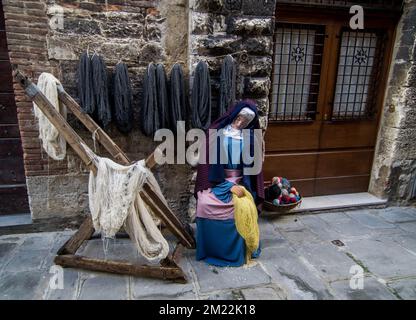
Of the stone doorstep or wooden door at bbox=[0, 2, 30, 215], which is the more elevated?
wooden door at bbox=[0, 2, 30, 215]

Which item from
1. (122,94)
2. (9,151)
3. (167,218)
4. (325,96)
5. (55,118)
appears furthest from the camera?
(325,96)

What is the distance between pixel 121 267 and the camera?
2.63 m

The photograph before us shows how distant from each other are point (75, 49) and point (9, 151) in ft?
4.30

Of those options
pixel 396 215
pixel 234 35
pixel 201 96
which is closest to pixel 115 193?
pixel 201 96

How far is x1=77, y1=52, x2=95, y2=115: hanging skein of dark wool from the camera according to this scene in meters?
2.84

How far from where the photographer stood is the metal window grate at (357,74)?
386 cm

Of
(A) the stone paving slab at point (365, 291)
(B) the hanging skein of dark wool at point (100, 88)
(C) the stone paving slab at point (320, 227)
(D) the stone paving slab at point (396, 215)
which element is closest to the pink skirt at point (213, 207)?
(A) the stone paving slab at point (365, 291)

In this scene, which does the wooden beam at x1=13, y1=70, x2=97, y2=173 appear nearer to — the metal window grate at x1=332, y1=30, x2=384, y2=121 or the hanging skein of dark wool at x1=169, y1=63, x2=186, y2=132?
the hanging skein of dark wool at x1=169, y1=63, x2=186, y2=132

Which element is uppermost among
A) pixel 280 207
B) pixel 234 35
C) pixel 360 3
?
pixel 360 3

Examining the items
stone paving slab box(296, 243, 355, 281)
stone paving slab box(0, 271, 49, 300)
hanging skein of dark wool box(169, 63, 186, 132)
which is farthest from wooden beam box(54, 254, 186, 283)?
hanging skein of dark wool box(169, 63, 186, 132)

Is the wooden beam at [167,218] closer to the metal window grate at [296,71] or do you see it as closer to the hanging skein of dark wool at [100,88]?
the hanging skein of dark wool at [100,88]

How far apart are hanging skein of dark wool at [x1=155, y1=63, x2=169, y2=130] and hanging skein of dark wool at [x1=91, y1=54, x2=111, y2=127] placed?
1.54 ft

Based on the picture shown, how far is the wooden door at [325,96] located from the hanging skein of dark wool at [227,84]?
2.84ft

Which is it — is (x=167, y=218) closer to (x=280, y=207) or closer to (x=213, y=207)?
(x=213, y=207)
